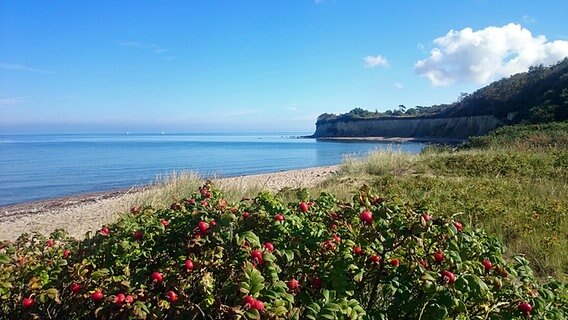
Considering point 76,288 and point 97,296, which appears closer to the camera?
point 97,296

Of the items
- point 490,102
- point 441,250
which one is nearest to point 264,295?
point 441,250

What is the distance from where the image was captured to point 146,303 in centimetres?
201

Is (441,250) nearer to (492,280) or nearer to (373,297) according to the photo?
(492,280)

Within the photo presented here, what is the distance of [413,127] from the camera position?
3745 inches

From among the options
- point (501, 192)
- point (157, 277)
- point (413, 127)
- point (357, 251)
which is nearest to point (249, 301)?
point (157, 277)

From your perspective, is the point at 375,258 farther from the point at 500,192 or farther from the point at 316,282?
the point at 500,192

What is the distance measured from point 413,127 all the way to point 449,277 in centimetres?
9735

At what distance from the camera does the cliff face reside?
225 ft

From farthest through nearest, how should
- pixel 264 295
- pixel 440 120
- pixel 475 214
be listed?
pixel 440 120 → pixel 475 214 → pixel 264 295

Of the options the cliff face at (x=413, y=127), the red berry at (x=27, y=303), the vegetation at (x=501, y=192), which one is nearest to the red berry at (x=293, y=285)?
the vegetation at (x=501, y=192)

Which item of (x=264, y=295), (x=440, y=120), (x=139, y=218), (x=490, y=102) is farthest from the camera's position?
(x=440, y=120)

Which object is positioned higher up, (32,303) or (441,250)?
(441,250)

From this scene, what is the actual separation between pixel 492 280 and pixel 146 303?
1643mm

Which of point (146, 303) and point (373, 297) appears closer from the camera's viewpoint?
point (146, 303)
